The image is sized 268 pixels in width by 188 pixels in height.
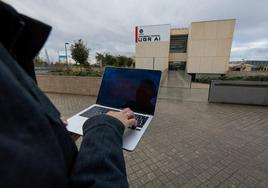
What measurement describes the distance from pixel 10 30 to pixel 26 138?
333mm

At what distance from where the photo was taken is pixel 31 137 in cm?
40

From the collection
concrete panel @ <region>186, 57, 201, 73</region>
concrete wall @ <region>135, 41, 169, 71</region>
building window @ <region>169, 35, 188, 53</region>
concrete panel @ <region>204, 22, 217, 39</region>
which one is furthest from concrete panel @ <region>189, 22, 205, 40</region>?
building window @ <region>169, 35, 188, 53</region>

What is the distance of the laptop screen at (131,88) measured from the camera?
1.44 metres

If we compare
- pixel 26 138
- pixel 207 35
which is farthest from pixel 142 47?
pixel 26 138

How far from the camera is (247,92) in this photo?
5.86 m

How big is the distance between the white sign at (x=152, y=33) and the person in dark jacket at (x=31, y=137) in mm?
18242

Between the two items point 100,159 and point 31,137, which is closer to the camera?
point 31,137

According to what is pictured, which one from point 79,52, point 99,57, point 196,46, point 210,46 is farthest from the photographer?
point 99,57

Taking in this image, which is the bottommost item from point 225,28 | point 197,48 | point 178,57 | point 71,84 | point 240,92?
point 240,92

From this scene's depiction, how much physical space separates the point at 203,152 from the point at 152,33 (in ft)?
56.3

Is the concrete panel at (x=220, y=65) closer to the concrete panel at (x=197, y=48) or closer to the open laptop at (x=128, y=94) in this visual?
the concrete panel at (x=197, y=48)

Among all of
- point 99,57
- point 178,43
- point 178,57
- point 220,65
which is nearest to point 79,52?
point 178,57

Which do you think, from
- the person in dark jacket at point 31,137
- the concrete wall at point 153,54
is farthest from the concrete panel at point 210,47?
the person in dark jacket at point 31,137

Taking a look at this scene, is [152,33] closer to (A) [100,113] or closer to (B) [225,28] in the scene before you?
(B) [225,28]
